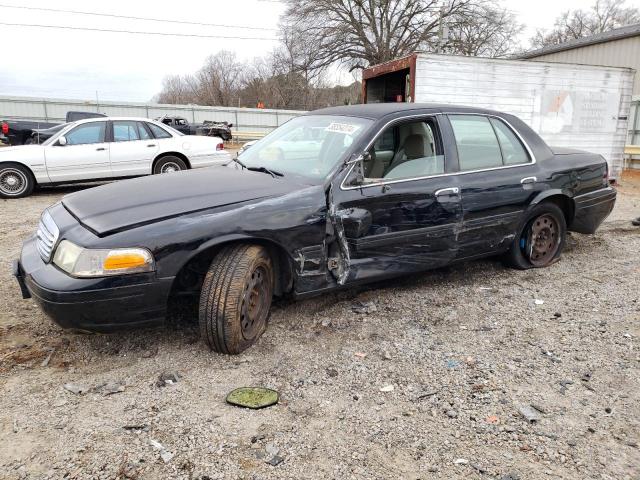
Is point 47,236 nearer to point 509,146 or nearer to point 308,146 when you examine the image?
point 308,146

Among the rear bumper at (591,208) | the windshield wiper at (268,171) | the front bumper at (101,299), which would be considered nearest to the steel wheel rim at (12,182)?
the windshield wiper at (268,171)

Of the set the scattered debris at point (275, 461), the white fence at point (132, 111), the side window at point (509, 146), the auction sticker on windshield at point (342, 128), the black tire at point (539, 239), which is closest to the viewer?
the scattered debris at point (275, 461)

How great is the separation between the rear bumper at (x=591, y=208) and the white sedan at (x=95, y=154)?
23.9ft

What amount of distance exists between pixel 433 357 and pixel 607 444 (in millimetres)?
1053

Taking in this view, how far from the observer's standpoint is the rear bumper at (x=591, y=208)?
485 centimetres

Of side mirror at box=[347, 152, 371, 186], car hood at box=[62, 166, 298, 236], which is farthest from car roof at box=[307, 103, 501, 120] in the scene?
car hood at box=[62, 166, 298, 236]

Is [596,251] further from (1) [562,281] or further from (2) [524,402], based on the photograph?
(2) [524,402]

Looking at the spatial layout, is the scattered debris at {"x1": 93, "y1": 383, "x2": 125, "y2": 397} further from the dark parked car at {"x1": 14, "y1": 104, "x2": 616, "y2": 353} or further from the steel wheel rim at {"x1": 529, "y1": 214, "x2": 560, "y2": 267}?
the steel wheel rim at {"x1": 529, "y1": 214, "x2": 560, "y2": 267}

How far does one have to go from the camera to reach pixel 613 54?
20359 millimetres

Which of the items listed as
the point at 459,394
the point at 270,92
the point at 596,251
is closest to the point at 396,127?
the point at 459,394

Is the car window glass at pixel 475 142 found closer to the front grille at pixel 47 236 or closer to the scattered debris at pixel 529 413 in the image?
the scattered debris at pixel 529 413

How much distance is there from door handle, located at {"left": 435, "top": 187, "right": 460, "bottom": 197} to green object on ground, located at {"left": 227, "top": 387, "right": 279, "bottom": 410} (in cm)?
204

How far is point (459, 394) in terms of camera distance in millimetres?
2730

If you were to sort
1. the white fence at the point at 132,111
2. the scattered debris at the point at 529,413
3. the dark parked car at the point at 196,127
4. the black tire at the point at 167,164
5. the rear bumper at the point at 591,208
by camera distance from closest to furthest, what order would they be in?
the scattered debris at the point at 529,413 → the rear bumper at the point at 591,208 → the black tire at the point at 167,164 → the dark parked car at the point at 196,127 → the white fence at the point at 132,111
